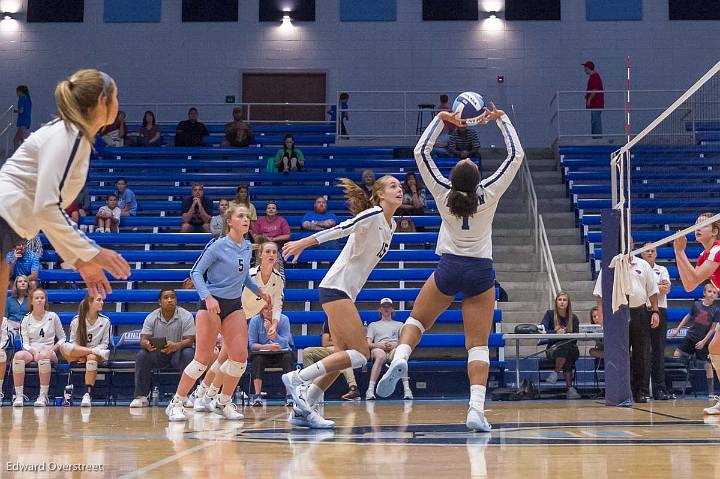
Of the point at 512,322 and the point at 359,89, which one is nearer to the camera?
the point at 512,322

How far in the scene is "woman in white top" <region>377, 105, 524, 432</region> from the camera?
20.2 ft

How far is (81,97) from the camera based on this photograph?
3816mm

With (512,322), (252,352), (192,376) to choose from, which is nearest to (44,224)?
(192,376)

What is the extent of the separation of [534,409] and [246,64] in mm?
14387

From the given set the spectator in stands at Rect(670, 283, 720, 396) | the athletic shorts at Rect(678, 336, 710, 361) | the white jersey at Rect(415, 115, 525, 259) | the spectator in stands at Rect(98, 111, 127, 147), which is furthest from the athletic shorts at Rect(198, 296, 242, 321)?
the spectator in stands at Rect(98, 111, 127, 147)

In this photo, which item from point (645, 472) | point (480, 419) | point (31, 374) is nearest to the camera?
point (645, 472)

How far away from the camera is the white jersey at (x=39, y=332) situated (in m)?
11.8

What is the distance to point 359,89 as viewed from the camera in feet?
69.2

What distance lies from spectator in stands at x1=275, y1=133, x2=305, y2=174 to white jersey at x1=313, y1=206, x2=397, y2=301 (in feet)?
36.1

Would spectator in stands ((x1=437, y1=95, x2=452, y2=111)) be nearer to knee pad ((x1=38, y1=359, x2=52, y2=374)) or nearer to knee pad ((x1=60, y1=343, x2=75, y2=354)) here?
knee pad ((x1=60, y1=343, x2=75, y2=354))

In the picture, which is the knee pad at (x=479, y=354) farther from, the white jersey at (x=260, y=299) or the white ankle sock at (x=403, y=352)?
the white jersey at (x=260, y=299)

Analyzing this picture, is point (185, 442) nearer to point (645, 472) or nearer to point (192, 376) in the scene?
point (192, 376)

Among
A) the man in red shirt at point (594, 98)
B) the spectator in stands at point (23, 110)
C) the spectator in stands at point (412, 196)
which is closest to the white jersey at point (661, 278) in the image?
the spectator in stands at point (412, 196)

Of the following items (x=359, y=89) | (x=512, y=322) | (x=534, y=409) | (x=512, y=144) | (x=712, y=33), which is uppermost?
(x=712, y=33)
